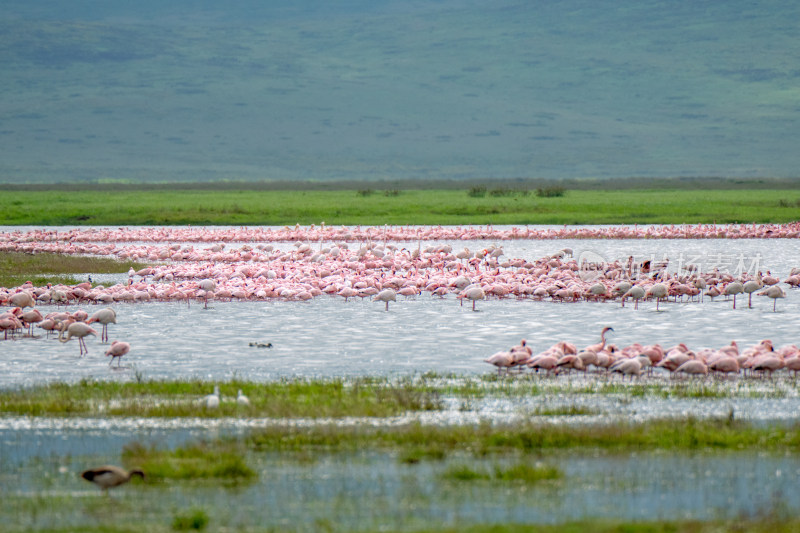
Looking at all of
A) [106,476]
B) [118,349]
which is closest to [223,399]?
[118,349]

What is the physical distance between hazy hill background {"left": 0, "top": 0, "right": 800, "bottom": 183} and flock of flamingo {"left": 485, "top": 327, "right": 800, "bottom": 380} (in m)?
130

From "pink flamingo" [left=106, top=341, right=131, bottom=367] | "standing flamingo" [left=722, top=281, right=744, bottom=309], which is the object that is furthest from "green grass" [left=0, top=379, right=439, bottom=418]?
"standing flamingo" [left=722, top=281, right=744, bottom=309]

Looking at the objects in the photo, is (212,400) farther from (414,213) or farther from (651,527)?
(414,213)

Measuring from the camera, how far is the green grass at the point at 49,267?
80.1 feet

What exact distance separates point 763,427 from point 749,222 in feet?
134

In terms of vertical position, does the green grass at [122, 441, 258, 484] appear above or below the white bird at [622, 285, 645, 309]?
below

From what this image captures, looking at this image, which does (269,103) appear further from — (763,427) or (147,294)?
(763,427)

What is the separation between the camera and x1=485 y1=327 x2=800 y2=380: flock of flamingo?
39.9 ft

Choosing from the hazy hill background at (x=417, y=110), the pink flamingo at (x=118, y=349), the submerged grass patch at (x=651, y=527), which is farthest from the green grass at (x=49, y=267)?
the hazy hill background at (x=417, y=110)

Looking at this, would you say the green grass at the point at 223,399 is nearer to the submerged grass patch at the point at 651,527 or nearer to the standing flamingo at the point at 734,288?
the submerged grass patch at the point at 651,527

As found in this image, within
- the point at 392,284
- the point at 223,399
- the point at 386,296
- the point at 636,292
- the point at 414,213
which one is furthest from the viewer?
the point at 414,213

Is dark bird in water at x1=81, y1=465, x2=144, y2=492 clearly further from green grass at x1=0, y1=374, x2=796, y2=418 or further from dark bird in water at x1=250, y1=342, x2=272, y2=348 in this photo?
dark bird in water at x1=250, y1=342, x2=272, y2=348

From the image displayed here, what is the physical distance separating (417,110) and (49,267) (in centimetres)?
14352

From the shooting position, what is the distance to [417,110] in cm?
16900
